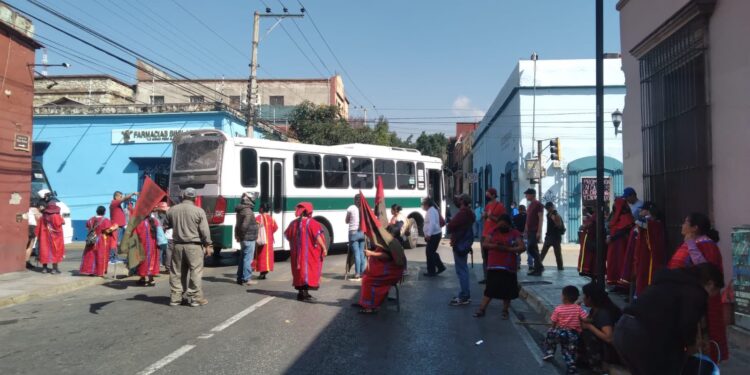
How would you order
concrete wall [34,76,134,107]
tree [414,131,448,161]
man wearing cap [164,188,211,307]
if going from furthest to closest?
tree [414,131,448,161], concrete wall [34,76,134,107], man wearing cap [164,188,211,307]

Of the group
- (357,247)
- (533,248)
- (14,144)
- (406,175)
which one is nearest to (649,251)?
(533,248)

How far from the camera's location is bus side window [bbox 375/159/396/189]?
18281 mm

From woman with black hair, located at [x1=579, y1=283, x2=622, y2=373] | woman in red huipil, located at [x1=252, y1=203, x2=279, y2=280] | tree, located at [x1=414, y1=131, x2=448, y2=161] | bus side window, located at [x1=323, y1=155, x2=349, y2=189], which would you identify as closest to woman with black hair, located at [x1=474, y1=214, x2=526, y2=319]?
woman with black hair, located at [x1=579, y1=283, x2=622, y2=373]

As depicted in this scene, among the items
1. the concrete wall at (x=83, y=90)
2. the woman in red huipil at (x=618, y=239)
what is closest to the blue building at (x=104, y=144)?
the concrete wall at (x=83, y=90)

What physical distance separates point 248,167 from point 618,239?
9.01m

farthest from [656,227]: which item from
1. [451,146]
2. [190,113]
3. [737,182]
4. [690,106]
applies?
[451,146]

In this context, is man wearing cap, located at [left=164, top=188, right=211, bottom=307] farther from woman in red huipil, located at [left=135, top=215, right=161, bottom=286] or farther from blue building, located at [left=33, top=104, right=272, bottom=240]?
blue building, located at [left=33, top=104, right=272, bottom=240]

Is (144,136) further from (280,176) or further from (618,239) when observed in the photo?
(618,239)

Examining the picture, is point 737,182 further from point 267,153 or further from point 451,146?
point 451,146

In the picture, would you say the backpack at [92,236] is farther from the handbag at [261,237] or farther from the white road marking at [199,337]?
the white road marking at [199,337]

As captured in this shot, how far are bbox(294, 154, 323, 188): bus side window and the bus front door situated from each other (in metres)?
0.56

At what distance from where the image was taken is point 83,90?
30188 mm

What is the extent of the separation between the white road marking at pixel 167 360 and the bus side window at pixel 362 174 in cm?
1139

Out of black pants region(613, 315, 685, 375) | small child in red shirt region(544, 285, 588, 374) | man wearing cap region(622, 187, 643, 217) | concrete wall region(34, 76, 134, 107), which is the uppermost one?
concrete wall region(34, 76, 134, 107)
